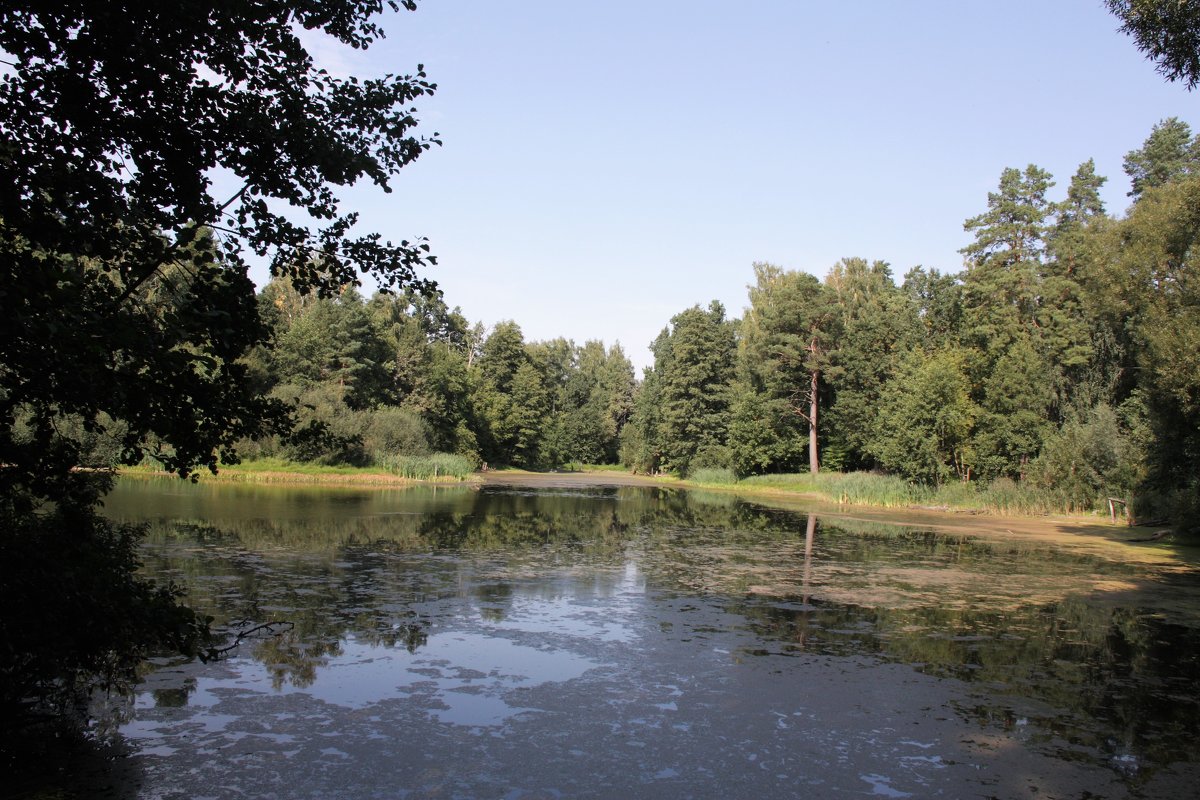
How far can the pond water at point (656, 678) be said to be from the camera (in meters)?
5.60

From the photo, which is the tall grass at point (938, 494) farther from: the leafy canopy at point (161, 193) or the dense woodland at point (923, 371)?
the leafy canopy at point (161, 193)

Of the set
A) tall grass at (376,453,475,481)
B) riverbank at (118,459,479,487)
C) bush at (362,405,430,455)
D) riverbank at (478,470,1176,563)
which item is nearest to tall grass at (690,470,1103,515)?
riverbank at (478,470,1176,563)

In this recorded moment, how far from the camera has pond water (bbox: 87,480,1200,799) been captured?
18.4ft

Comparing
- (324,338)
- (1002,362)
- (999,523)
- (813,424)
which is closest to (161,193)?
(999,523)

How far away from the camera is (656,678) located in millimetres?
7969

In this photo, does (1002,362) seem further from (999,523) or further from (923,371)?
(999,523)

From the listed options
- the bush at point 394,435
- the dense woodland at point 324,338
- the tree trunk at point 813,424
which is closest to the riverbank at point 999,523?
the dense woodland at point 324,338

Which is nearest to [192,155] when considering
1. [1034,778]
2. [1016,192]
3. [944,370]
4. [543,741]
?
[543,741]

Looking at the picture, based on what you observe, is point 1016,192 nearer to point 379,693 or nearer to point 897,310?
point 897,310

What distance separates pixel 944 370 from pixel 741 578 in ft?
87.2

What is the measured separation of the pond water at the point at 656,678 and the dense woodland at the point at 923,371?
21.6 feet

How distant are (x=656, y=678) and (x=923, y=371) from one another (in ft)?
108

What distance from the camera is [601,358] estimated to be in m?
102

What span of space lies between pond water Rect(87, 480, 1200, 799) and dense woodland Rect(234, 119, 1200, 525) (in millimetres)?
6574
